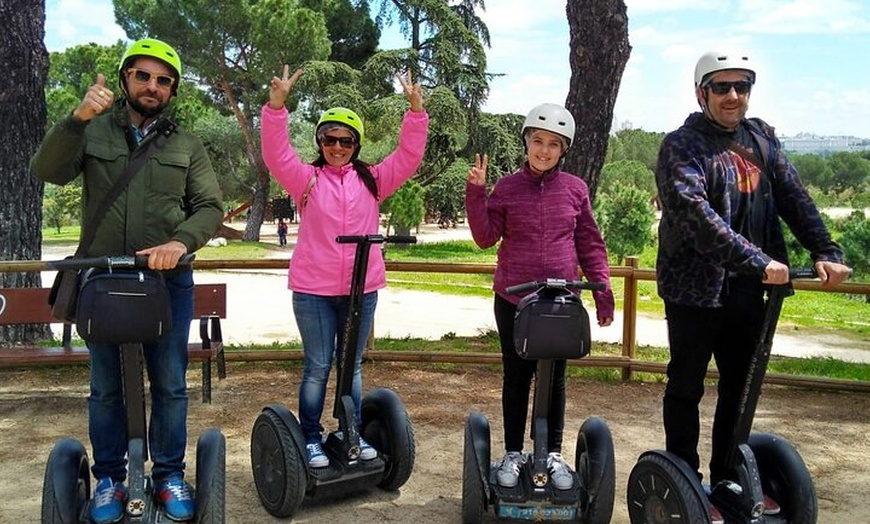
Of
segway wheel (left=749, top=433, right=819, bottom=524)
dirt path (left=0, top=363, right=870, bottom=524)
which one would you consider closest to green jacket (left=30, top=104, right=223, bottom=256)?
dirt path (left=0, top=363, right=870, bottom=524)

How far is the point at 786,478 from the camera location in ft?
9.57

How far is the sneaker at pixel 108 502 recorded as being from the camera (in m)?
2.64

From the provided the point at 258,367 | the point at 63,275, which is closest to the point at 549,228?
the point at 63,275

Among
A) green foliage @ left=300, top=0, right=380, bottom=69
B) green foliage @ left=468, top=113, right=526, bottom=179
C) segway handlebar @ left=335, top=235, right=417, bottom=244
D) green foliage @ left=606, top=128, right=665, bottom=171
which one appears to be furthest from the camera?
green foliage @ left=606, top=128, right=665, bottom=171

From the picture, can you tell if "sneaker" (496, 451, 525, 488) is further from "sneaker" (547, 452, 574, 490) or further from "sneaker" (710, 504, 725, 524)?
Result: "sneaker" (710, 504, 725, 524)

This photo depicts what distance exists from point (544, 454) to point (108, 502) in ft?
5.28

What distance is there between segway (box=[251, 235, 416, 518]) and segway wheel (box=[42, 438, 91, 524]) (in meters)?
0.79

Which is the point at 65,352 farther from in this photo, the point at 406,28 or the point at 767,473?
the point at 406,28

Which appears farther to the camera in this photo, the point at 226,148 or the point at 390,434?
the point at 226,148

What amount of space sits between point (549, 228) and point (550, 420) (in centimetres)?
83

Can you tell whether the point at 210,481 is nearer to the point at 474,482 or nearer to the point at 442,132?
the point at 474,482

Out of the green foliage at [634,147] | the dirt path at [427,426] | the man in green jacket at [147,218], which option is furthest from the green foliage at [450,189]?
the green foliage at [634,147]

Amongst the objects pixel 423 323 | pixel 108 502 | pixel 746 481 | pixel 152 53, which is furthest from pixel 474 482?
pixel 423 323

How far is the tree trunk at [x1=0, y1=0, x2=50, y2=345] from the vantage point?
614cm
